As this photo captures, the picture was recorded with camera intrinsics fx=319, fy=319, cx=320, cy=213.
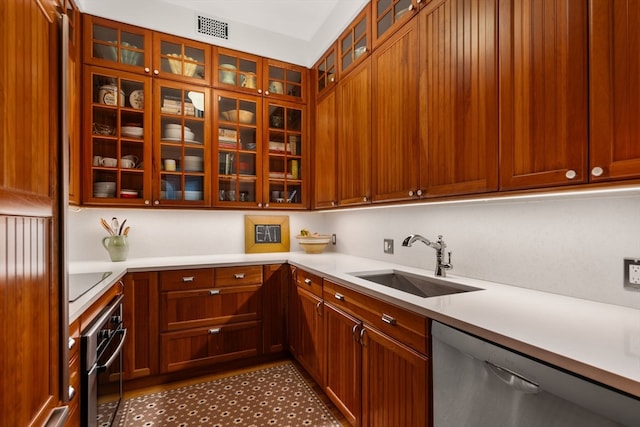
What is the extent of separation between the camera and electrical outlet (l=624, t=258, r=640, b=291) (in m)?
1.12

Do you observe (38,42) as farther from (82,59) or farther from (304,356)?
(304,356)

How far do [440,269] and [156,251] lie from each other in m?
2.32

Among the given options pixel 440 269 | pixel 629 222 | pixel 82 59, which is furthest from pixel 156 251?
pixel 629 222

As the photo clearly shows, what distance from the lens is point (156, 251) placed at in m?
2.78

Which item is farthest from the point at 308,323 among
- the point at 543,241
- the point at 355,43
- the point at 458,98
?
the point at 355,43

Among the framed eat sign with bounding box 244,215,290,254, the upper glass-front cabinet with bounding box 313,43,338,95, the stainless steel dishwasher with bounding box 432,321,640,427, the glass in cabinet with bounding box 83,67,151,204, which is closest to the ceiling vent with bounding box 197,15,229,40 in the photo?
the glass in cabinet with bounding box 83,67,151,204

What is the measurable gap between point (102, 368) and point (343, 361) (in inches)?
46.7

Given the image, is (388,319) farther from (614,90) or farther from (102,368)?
(102,368)

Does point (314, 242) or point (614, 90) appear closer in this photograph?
point (614, 90)

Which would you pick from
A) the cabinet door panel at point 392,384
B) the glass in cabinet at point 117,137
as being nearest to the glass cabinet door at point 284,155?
the glass in cabinet at point 117,137

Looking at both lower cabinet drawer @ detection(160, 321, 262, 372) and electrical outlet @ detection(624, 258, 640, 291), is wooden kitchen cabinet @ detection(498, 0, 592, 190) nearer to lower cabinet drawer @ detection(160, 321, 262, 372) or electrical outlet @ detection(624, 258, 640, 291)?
electrical outlet @ detection(624, 258, 640, 291)

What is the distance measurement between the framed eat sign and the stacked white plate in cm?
110

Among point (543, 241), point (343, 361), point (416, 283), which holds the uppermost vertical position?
point (543, 241)

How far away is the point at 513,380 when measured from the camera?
92cm
